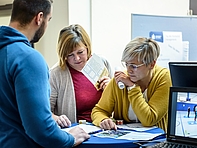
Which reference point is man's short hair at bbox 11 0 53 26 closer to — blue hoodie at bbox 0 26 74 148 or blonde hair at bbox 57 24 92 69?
blue hoodie at bbox 0 26 74 148

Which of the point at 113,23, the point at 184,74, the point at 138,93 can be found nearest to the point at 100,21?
the point at 113,23

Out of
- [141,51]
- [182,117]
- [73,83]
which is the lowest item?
[182,117]

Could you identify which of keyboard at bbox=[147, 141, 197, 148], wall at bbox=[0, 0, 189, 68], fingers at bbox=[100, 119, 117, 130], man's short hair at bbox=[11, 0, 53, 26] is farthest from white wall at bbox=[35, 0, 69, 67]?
keyboard at bbox=[147, 141, 197, 148]

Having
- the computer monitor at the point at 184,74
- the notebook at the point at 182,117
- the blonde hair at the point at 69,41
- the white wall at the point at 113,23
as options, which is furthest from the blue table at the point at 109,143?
the white wall at the point at 113,23

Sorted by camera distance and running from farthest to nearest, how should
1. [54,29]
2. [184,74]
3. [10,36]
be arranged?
1. [54,29]
2. [184,74]
3. [10,36]

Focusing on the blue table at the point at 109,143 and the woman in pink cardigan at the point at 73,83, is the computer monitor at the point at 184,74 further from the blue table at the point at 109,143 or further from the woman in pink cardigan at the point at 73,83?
the woman in pink cardigan at the point at 73,83

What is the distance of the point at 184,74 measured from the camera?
1.63 metres

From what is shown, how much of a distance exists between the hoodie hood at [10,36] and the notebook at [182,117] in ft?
2.52

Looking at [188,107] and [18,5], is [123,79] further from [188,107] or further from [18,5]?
[18,5]

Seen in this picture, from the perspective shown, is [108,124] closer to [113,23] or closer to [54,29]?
[54,29]

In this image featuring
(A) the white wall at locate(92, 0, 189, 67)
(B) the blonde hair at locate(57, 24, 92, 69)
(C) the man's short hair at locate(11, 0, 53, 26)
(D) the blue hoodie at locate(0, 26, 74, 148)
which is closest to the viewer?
(D) the blue hoodie at locate(0, 26, 74, 148)

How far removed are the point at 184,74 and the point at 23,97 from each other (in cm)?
91

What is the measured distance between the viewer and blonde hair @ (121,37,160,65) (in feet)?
5.74

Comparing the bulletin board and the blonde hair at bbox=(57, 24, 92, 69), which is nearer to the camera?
the blonde hair at bbox=(57, 24, 92, 69)
